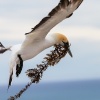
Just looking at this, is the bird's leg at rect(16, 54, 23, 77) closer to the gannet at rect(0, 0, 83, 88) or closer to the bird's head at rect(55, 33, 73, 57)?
the gannet at rect(0, 0, 83, 88)

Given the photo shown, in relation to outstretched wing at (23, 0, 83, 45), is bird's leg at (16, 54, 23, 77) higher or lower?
Result: lower

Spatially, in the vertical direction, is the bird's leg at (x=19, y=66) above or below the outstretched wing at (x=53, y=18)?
below

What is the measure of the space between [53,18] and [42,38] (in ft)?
1.35

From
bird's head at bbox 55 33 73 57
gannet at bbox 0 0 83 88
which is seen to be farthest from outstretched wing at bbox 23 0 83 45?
bird's head at bbox 55 33 73 57

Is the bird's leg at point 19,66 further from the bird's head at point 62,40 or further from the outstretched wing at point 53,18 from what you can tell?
the bird's head at point 62,40

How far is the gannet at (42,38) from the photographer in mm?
3920

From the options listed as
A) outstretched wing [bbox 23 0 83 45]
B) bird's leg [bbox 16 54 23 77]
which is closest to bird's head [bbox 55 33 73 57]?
outstretched wing [bbox 23 0 83 45]

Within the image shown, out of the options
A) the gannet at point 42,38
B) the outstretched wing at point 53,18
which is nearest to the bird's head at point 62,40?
the gannet at point 42,38

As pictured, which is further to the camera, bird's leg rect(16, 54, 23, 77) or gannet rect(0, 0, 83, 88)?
bird's leg rect(16, 54, 23, 77)

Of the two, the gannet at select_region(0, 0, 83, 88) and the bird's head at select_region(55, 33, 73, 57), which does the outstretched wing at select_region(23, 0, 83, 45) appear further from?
the bird's head at select_region(55, 33, 73, 57)

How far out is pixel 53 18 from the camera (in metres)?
3.92

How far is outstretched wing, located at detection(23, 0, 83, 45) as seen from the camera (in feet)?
12.8

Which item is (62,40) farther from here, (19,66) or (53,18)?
(19,66)

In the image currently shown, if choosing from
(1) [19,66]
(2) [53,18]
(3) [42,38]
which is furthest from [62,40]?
(1) [19,66]
